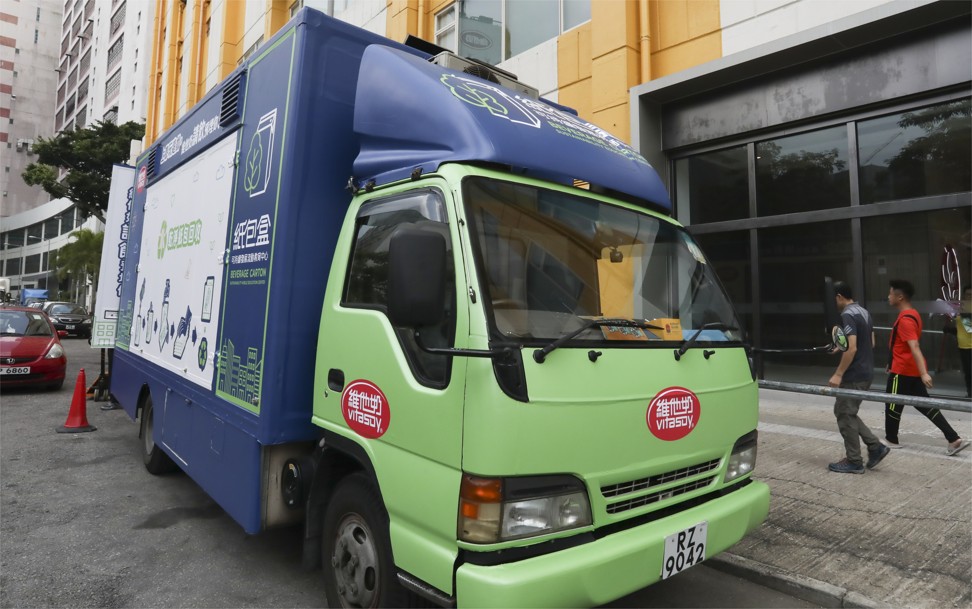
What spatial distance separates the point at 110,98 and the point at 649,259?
184 ft

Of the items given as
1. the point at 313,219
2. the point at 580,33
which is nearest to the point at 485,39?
the point at 580,33

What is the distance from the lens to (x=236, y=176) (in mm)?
3674

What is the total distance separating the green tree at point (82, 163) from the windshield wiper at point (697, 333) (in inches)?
1226

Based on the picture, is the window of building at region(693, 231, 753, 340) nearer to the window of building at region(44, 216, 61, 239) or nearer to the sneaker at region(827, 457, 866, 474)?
the sneaker at region(827, 457, 866, 474)

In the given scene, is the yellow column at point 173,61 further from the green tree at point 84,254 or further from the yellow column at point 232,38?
the green tree at point 84,254

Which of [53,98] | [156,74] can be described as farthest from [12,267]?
[156,74]

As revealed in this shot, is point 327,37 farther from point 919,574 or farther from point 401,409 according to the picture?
point 919,574

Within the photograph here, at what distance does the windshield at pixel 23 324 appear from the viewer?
33.2ft

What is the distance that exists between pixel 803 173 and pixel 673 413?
8.10 metres

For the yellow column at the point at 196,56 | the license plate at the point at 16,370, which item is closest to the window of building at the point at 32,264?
the yellow column at the point at 196,56

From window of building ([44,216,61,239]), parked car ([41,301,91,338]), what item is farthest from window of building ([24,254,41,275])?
parked car ([41,301,91,338])

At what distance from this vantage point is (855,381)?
520cm

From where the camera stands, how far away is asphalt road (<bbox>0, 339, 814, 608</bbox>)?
3.15 m

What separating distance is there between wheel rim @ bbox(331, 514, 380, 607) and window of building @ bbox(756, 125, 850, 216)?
8825mm
